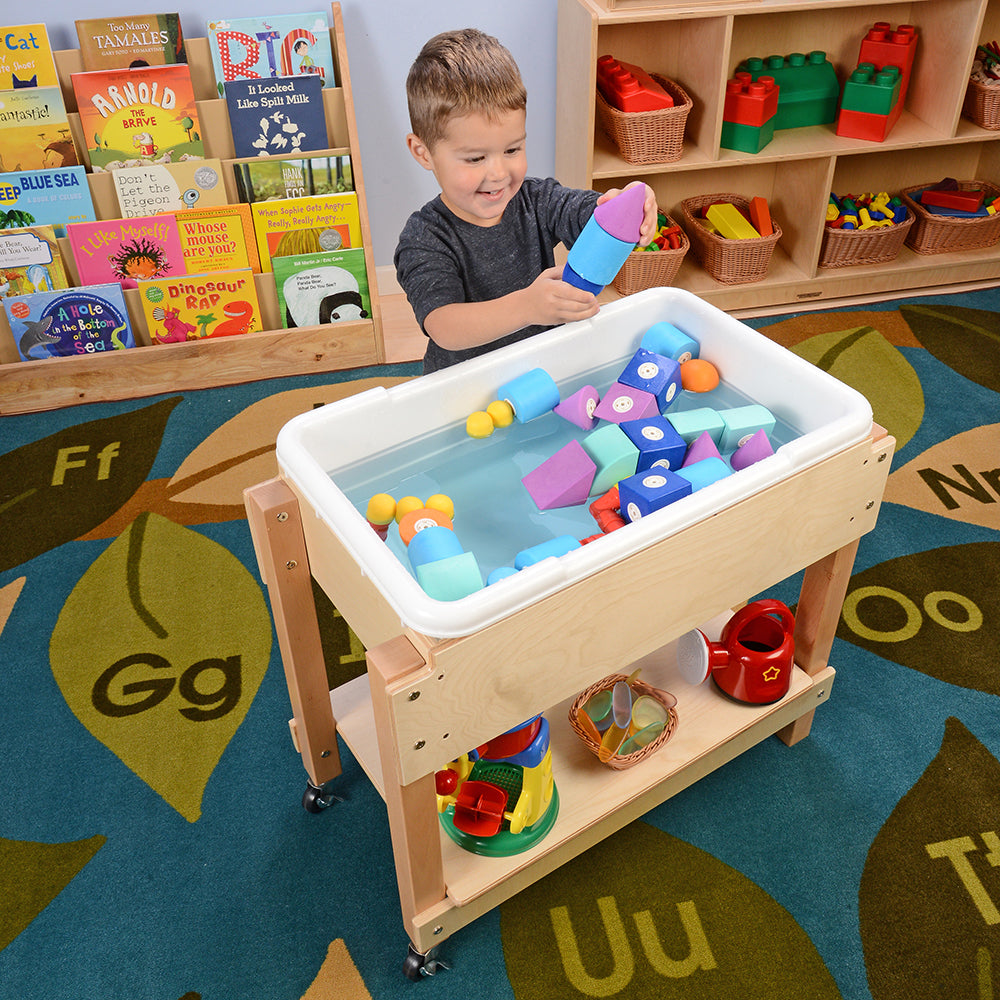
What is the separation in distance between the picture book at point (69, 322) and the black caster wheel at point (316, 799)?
1.40 m

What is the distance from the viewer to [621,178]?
2635 millimetres

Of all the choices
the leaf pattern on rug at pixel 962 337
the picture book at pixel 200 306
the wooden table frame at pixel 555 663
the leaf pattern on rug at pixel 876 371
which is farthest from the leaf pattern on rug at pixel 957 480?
the picture book at pixel 200 306

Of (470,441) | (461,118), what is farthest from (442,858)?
(461,118)

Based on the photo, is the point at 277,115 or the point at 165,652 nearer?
the point at 165,652

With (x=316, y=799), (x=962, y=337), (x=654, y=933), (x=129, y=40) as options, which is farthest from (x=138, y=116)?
(x=962, y=337)

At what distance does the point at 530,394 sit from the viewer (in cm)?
132

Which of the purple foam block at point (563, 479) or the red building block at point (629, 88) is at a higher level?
the red building block at point (629, 88)

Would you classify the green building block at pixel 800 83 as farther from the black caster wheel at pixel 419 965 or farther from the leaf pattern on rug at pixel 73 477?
the black caster wheel at pixel 419 965

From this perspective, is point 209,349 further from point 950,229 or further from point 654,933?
point 950,229

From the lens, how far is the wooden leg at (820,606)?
1.42 metres

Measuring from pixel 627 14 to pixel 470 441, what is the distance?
1436mm

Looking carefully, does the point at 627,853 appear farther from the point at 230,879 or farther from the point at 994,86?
the point at 994,86

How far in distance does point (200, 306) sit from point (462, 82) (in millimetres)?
1369

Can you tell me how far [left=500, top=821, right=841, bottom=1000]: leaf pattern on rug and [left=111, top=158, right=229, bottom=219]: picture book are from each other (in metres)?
1.74
